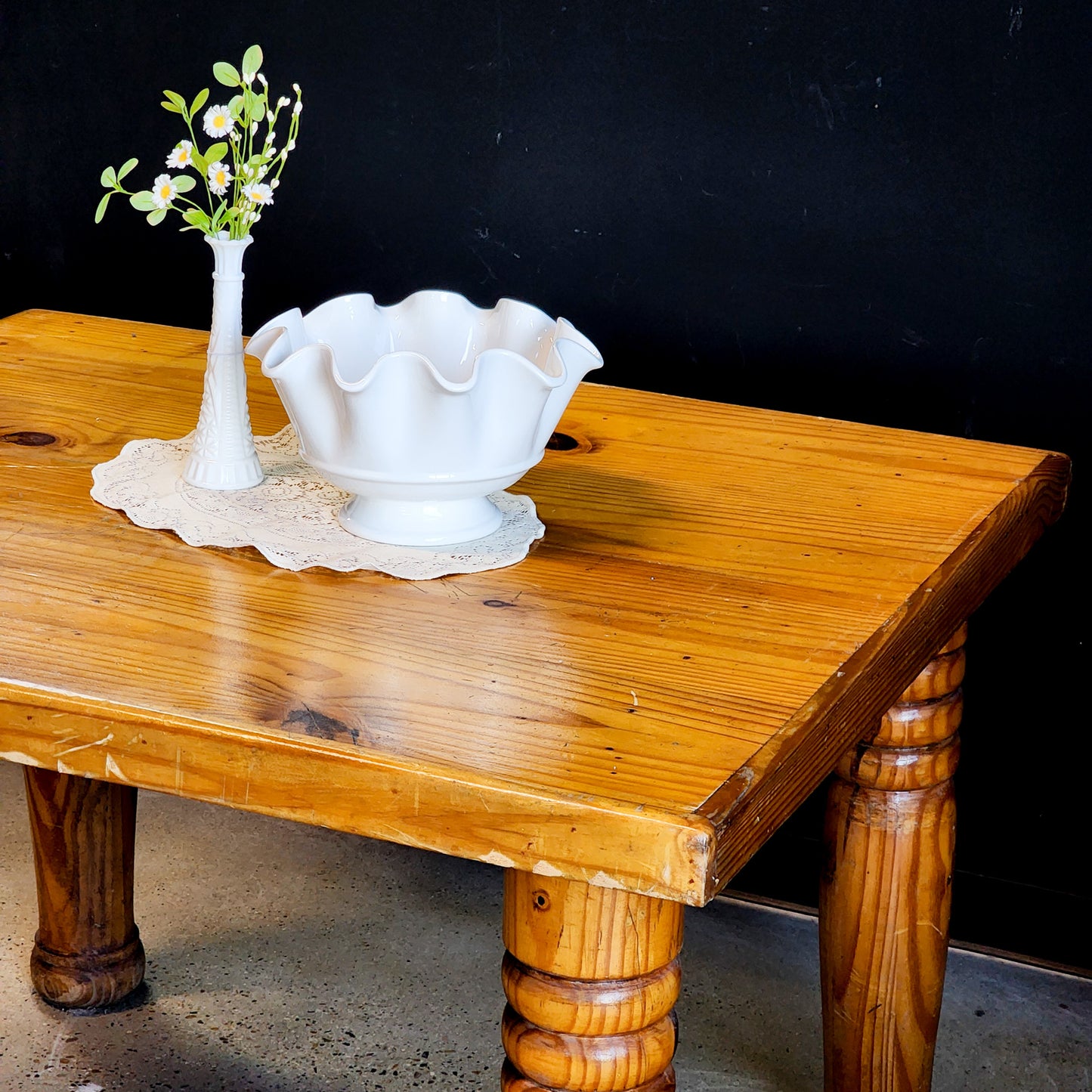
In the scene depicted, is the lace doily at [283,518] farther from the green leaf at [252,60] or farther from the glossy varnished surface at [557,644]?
the green leaf at [252,60]

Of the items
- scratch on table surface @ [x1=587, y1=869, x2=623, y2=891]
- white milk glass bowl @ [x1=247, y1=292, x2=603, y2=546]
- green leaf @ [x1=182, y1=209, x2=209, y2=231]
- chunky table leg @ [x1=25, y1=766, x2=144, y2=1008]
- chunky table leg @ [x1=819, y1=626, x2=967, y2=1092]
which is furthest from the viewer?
chunky table leg @ [x1=25, y1=766, x2=144, y2=1008]

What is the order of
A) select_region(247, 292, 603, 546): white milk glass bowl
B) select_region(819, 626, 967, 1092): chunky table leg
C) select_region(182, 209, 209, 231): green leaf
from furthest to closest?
select_region(819, 626, 967, 1092): chunky table leg
select_region(182, 209, 209, 231): green leaf
select_region(247, 292, 603, 546): white milk glass bowl

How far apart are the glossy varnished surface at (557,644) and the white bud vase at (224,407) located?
A: 9cm

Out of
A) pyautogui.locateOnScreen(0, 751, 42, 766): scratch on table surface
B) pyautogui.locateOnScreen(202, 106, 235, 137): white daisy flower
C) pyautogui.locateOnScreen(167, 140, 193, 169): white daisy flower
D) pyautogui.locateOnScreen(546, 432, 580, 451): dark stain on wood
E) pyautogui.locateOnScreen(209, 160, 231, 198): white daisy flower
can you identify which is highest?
pyautogui.locateOnScreen(202, 106, 235, 137): white daisy flower

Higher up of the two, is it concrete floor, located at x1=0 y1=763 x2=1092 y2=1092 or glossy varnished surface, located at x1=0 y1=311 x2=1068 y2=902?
glossy varnished surface, located at x1=0 y1=311 x2=1068 y2=902

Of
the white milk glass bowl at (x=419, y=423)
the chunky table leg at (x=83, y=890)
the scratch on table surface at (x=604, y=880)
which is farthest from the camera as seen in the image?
the chunky table leg at (x=83, y=890)

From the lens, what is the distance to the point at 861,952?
1.22m

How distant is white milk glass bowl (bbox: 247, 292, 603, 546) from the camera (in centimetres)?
96

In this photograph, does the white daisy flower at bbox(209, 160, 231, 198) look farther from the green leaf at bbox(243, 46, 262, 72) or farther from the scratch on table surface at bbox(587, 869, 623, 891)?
the scratch on table surface at bbox(587, 869, 623, 891)

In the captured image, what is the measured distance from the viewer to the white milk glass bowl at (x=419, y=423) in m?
0.96

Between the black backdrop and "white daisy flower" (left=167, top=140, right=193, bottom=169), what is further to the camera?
the black backdrop

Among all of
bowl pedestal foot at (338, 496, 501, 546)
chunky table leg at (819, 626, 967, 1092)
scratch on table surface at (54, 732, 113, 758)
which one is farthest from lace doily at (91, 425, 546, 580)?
chunky table leg at (819, 626, 967, 1092)

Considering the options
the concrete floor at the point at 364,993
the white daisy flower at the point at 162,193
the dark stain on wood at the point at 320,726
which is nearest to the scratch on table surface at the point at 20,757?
the dark stain on wood at the point at 320,726

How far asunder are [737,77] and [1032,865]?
0.91 meters
